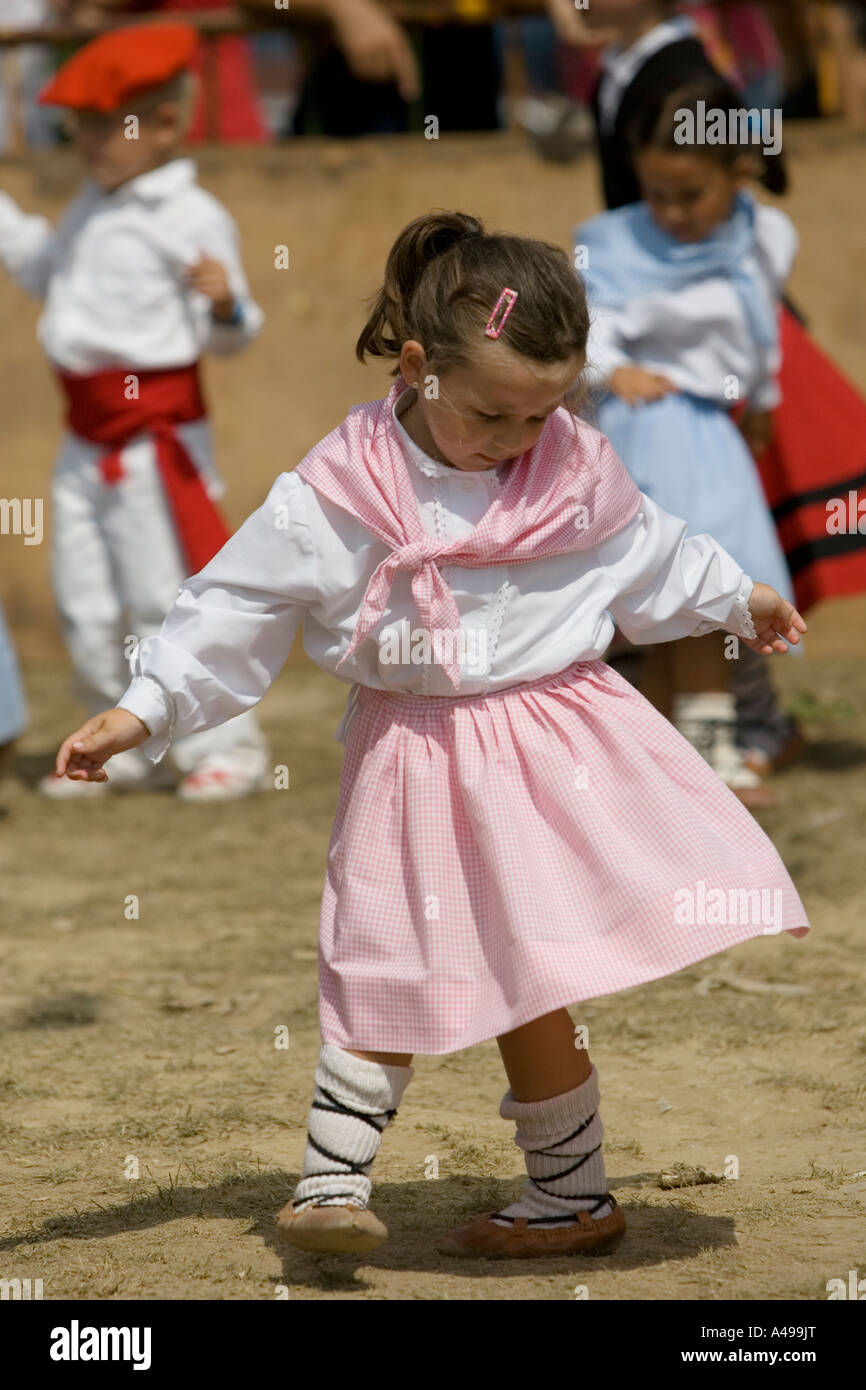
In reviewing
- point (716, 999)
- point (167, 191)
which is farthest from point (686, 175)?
point (716, 999)

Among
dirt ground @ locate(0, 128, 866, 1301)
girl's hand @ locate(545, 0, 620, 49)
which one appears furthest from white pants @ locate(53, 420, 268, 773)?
girl's hand @ locate(545, 0, 620, 49)

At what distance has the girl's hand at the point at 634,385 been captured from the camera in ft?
17.5

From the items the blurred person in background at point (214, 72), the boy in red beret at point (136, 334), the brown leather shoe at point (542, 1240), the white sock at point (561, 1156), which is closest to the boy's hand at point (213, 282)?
the boy in red beret at point (136, 334)

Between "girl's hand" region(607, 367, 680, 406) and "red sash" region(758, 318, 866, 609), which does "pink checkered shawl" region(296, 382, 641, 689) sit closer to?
"girl's hand" region(607, 367, 680, 406)

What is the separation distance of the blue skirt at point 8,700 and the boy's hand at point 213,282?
1.09 meters

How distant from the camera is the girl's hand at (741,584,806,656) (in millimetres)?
2971

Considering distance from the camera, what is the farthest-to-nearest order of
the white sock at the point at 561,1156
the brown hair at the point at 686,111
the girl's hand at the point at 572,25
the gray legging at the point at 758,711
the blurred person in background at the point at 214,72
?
the blurred person in background at the point at 214,72 → the girl's hand at the point at 572,25 → the gray legging at the point at 758,711 → the brown hair at the point at 686,111 → the white sock at the point at 561,1156

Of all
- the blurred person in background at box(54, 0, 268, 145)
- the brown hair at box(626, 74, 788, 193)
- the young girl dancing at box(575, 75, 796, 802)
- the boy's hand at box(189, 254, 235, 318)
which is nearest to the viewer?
the brown hair at box(626, 74, 788, 193)

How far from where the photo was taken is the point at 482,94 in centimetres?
771

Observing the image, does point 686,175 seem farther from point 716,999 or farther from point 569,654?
point 569,654

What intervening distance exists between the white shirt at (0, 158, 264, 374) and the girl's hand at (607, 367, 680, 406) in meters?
1.14

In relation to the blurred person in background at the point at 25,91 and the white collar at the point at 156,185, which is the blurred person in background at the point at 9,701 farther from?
the blurred person in background at the point at 25,91

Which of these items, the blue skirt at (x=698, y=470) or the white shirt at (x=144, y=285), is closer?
the blue skirt at (x=698, y=470)

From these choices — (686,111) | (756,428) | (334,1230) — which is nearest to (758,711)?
(756,428)
